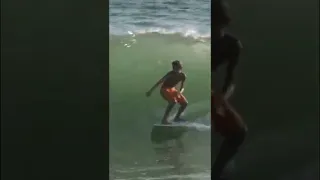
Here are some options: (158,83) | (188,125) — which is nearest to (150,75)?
(158,83)

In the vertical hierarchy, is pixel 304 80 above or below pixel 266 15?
below

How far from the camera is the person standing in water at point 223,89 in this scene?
3.29ft

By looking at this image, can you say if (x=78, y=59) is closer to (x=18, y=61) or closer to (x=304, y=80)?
(x=18, y=61)

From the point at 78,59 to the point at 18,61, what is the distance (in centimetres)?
12

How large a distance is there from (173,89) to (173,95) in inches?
0.5

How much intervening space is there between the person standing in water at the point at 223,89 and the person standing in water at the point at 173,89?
7 cm

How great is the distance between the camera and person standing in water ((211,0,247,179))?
100 cm

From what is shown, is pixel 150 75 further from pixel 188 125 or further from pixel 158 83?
pixel 188 125

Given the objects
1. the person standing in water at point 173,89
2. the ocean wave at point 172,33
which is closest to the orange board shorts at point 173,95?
the person standing in water at point 173,89

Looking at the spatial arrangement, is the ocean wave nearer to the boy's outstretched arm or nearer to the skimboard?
the boy's outstretched arm

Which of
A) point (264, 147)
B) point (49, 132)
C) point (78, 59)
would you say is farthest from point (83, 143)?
point (264, 147)

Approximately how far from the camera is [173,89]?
986 mm

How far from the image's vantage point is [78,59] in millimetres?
911

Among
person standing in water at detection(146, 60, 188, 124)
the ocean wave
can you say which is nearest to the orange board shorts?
person standing in water at detection(146, 60, 188, 124)
